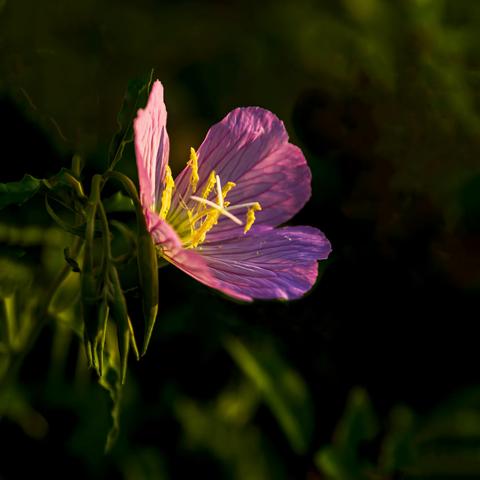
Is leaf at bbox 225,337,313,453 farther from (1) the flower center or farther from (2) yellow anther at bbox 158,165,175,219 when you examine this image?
(2) yellow anther at bbox 158,165,175,219

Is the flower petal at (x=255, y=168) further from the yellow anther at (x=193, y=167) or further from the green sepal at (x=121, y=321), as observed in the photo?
the green sepal at (x=121, y=321)

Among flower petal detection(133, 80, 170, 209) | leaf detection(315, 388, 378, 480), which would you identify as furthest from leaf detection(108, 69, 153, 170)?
leaf detection(315, 388, 378, 480)

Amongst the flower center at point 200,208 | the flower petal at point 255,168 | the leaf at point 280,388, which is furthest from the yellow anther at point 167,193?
the leaf at point 280,388

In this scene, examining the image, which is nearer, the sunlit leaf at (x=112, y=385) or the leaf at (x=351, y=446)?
the sunlit leaf at (x=112, y=385)

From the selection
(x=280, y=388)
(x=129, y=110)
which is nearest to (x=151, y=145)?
(x=129, y=110)

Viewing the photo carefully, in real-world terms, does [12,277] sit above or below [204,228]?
below

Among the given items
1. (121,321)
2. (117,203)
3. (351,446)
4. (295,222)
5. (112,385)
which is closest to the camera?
(121,321)

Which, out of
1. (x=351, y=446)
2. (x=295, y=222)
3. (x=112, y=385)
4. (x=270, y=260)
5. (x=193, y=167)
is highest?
(x=193, y=167)

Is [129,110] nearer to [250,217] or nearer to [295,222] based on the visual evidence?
[250,217]
